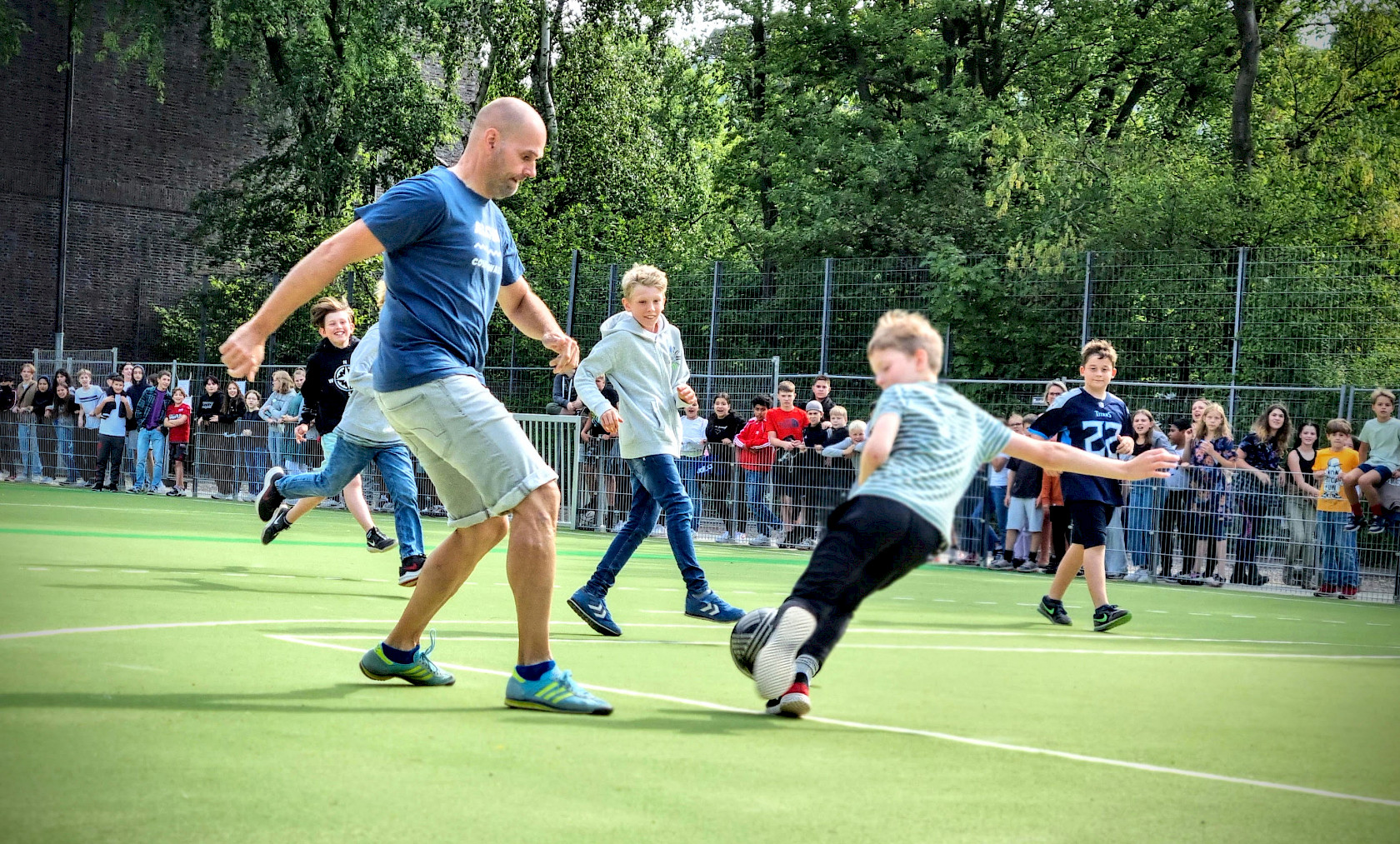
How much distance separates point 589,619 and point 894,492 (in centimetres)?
330

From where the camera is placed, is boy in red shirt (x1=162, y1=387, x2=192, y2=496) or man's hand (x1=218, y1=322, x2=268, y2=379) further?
boy in red shirt (x1=162, y1=387, x2=192, y2=496)

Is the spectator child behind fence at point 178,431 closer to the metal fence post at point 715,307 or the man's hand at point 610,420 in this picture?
the metal fence post at point 715,307

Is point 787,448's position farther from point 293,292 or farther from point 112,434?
point 293,292

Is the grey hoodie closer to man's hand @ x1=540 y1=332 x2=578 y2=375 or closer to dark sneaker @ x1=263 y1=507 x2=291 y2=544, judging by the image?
man's hand @ x1=540 y1=332 x2=578 y2=375

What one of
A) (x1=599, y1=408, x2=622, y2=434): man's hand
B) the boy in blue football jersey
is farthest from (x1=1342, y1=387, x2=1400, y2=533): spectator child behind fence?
(x1=599, y1=408, x2=622, y2=434): man's hand

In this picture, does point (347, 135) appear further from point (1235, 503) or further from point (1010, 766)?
point (1010, 766)

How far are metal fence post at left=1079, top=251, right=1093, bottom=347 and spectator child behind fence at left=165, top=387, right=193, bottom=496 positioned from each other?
13571 mm

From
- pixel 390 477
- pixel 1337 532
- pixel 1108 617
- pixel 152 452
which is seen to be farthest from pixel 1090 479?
pixel 152 452

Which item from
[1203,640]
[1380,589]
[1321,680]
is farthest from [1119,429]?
[1380,589]

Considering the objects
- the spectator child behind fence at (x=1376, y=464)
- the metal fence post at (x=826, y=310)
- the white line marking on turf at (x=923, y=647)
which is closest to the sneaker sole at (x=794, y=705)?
the white line marking on turf at (x=923, y=647)

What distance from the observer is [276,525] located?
11031 millimetres

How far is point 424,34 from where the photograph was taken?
35.0 metres

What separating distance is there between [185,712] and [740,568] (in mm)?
9558

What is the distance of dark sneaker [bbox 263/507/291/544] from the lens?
11.0 meters
